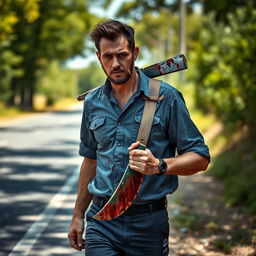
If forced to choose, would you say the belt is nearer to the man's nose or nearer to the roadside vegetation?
the man's nose

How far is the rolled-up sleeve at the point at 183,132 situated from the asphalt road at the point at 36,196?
3097 mm

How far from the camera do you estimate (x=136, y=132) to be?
8.80 ft

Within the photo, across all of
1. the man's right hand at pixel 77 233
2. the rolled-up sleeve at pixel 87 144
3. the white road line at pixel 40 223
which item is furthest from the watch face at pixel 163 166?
the white road line at pixel 40 223

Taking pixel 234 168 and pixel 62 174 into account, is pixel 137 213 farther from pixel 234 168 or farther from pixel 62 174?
pixel 62 174

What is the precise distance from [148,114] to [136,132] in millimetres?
123

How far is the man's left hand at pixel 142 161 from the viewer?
2410mm

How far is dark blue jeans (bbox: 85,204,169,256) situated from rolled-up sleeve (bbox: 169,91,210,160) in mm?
388

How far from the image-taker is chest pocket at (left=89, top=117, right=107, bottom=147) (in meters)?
2.77

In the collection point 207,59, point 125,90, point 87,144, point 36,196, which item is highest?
point 207,59

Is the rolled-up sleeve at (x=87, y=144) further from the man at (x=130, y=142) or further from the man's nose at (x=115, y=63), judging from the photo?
the man's nose at (x=115, y=63)

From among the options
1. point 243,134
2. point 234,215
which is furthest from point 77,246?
point 243,134

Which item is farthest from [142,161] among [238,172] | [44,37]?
[44,37]

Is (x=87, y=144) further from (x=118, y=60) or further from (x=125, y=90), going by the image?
(x=118, y=60)

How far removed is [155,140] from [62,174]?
7.86 m
